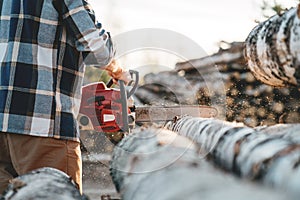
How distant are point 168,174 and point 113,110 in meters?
1.87

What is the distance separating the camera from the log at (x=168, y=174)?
113 cm

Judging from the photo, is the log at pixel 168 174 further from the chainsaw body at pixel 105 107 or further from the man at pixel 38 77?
the chainsaw body at pixel 105 107

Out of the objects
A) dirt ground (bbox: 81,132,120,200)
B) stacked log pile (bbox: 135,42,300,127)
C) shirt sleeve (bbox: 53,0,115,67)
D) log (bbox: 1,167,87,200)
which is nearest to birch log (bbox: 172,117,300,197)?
log (bbox: 1,167,87,200)

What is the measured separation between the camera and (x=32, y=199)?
4.99ft

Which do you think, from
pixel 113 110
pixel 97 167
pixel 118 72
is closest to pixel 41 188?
pixel 118 72

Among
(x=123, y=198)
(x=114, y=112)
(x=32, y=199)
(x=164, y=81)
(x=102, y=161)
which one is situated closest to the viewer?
(x=32, y=199)

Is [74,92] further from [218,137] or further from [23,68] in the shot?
[218,137]

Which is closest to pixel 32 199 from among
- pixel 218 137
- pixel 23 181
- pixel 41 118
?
pixel 23 181

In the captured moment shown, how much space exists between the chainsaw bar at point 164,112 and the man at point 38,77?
0.97 meters

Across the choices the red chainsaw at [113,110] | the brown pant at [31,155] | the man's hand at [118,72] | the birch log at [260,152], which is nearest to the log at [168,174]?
the birch log at [260,152]

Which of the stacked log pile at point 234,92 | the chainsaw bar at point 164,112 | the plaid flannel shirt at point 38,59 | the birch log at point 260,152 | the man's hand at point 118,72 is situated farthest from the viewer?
the stacked log pile at point 234,92

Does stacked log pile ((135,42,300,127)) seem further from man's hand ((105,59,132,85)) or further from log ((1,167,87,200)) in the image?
log ((1,167,87,200))

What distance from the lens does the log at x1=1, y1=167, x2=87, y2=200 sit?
1.54m

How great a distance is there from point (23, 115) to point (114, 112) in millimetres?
921
